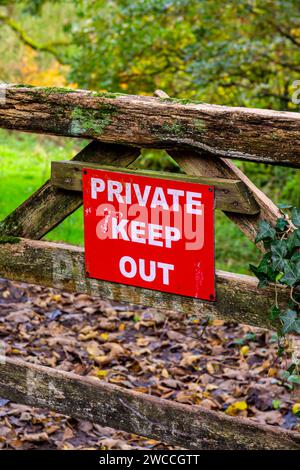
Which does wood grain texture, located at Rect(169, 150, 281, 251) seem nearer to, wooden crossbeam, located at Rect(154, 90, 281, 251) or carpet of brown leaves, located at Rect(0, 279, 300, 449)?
wooden crossbeam, located at Rect(154, 90, 281, 251)

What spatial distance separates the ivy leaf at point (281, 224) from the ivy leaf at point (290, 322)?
0.27 meters

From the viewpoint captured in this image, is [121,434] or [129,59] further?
[129,59]

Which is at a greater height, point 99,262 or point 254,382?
point 99,262

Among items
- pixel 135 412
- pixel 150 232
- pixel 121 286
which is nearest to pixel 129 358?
pixel 135 412

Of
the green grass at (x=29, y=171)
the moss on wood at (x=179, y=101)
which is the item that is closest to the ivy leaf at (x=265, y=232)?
the moss on wood at (x=179, y=101)

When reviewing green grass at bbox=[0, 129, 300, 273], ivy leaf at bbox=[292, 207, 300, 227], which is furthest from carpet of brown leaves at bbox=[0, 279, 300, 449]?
ivy leaf at bbox=[292, 207, 300, 227]

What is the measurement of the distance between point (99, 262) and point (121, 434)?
4.85 feet

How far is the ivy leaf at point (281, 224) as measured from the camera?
242 centimetres

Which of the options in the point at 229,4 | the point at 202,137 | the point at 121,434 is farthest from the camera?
the point at 229,4

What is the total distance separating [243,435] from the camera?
2693 mm

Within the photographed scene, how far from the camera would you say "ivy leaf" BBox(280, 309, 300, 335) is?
2389 mm

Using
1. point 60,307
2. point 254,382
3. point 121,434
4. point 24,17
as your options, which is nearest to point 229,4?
point 60,307
